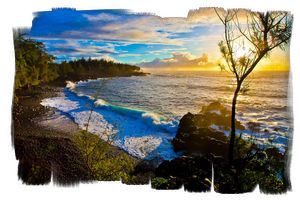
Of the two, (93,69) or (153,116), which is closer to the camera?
(153,116)

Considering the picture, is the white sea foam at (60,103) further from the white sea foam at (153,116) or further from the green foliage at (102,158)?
the white sea foam at (153,116)

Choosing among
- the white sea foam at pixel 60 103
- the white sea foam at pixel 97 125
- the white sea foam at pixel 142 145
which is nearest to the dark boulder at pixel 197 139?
the white sea foam at pixel 142 145

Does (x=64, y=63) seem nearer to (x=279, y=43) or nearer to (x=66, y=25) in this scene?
(x=66, y=25)

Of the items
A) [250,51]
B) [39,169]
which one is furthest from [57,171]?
[250,51]

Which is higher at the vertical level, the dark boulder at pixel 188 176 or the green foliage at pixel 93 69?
the green foliage at pixel 93 69

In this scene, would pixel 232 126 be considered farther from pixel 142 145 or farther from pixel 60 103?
pixel 60 103

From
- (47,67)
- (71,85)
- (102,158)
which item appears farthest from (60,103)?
(102,158)
